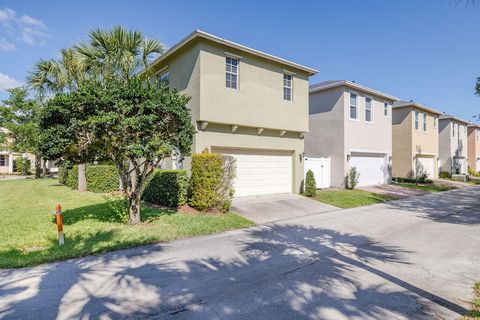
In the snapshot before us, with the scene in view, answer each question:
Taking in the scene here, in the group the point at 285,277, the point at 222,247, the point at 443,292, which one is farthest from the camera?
the point at 222,247

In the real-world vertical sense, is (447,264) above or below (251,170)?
below

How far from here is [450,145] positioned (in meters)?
31.3

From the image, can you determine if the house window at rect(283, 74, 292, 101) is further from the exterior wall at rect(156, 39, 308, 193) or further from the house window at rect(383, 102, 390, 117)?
the house window at rect(383, 102, 390, 117)

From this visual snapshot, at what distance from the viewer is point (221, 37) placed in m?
12.3

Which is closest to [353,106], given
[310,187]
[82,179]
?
[310,187]

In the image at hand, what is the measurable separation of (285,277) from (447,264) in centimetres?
362

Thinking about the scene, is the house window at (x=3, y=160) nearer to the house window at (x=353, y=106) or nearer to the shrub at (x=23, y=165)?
the shrub at (x=23, y=165)

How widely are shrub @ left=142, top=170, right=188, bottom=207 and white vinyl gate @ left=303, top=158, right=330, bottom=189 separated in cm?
869

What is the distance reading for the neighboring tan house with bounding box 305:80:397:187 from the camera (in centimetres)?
1886

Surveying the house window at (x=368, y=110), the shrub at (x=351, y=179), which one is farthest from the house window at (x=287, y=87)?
the house window at (x=368, y=110)

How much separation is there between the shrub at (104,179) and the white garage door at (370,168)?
604 inches

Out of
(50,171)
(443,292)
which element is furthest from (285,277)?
(50,171)

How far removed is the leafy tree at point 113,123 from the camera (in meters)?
7.27

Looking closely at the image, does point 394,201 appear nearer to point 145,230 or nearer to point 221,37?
point 221,37
